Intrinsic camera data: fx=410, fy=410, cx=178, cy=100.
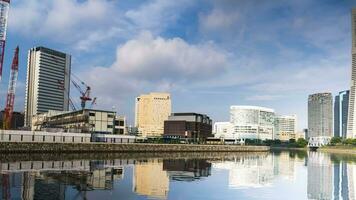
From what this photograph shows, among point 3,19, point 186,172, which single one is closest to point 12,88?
point 3,19

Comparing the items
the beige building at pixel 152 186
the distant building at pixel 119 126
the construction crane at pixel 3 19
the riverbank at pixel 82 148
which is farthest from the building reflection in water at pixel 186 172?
the distant building at pixel 119 126

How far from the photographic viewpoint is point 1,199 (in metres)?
30.5

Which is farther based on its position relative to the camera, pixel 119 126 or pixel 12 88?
pixel 119 126

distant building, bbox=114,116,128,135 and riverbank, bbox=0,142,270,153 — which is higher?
distant building, bbox=114,116,128,135

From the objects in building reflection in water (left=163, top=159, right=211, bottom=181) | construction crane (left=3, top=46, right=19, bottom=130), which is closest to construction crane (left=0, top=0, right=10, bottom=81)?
construction crane (left=3, top=46, right=19, bottom=130)

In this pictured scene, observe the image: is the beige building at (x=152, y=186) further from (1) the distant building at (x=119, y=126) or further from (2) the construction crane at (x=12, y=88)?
(1) the distant building at (x=119, y=126)

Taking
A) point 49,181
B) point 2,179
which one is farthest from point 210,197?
point 2,179

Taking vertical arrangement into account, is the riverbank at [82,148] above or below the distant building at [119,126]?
below

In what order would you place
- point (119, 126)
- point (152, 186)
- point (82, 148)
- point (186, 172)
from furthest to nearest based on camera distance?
point (119, 126)
point (82, 148)
point (186, 172)
point (152, 186)

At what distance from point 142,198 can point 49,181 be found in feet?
42.0

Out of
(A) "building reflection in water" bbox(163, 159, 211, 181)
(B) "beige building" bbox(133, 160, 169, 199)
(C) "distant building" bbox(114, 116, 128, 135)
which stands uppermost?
(C) "distant building" bbox(114, 116, 128, 135)

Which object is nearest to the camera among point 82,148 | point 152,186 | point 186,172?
point 152,186

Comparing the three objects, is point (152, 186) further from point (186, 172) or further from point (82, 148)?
point (82, 148)

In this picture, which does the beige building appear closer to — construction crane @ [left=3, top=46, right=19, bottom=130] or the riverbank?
the riverbank
